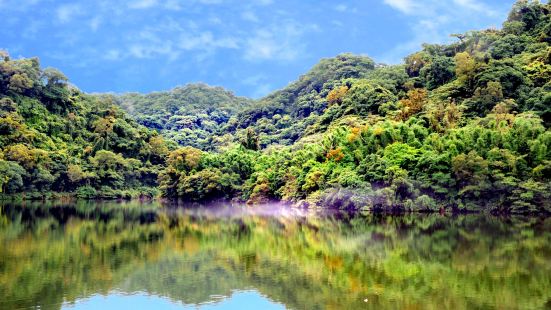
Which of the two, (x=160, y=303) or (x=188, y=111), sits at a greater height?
(x=188, y=111)

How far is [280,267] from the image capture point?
55.4 feet

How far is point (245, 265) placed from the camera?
17.4 m

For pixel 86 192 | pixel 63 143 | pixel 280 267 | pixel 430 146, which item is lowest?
pixel 280 267

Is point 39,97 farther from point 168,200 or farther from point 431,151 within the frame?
point 431,151

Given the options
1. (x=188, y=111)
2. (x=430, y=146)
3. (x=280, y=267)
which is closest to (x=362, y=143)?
(x=430, y=146)

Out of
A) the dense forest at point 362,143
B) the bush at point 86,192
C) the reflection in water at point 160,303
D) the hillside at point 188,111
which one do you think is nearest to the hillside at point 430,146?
the dense forest at point 362,143

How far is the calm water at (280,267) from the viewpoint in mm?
12531

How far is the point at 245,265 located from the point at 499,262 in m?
8.36

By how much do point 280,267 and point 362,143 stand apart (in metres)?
28.0

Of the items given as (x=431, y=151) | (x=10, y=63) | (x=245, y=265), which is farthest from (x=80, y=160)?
(x=245, y=265)

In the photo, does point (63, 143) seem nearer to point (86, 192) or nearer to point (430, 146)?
point (86, 192)

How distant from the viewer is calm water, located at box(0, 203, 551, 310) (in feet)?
Answer: 41.1

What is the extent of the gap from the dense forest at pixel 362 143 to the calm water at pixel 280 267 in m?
7.55

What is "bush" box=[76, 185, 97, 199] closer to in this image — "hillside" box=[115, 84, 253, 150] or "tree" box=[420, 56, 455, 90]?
"hillside" box=[115, 84, 253, 150]
